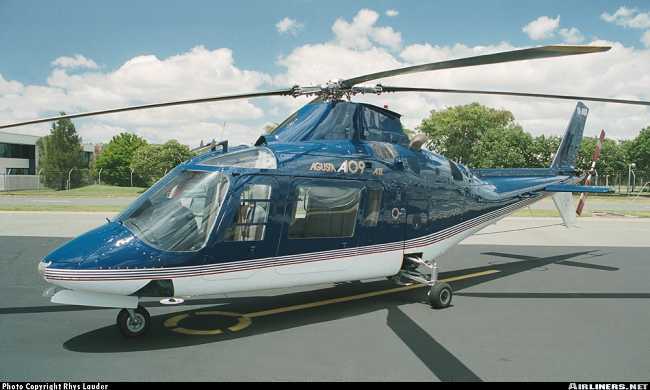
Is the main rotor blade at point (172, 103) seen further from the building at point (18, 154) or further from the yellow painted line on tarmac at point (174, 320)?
the building at point (18, 154)

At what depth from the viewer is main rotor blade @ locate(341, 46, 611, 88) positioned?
522 cm

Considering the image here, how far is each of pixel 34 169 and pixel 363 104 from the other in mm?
74936

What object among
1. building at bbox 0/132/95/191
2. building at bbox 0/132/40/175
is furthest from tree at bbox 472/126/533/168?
building at bbox 0/132/40/175

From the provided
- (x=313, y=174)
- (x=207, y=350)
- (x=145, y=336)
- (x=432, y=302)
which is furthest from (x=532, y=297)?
(x=145, y=336)

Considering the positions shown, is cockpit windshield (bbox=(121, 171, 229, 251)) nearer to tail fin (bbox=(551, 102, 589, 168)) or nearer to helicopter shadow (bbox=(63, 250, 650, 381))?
helicopter shadow (bbox=(63, 250, 650, 381))

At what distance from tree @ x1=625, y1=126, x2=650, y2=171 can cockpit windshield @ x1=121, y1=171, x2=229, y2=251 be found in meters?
71.0

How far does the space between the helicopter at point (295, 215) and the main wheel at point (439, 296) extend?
0.02m

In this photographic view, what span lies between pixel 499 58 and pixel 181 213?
4221mm

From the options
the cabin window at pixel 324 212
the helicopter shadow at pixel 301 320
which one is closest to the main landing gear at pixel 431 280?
the helicopter shadow at pixel 301 320

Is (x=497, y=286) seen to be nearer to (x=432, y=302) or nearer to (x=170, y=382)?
(x=432, y=302)

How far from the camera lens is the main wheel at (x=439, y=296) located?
7.69 meters

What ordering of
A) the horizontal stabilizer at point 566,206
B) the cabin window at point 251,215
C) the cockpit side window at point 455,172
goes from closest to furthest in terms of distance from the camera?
the cabin window at point 251,215 < the cockpit side window at point 455,172 < the horizontal stabilizer at point 566,206

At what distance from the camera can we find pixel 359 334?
6367mm

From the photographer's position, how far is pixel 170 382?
15.7 feet
